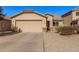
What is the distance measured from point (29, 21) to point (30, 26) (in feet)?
3.37

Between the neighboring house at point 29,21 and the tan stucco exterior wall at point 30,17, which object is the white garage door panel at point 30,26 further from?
the tan stucco exterior wall at point 30,17

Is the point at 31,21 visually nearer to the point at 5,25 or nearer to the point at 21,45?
the point at 5,25

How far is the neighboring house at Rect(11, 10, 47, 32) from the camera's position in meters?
26.1

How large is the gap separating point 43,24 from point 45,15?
202 centimetres

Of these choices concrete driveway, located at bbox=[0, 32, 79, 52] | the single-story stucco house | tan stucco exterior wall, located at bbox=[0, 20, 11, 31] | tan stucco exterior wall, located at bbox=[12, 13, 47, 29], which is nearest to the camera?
concrete driveway, located at bbox=[0, 32, 79, 52]

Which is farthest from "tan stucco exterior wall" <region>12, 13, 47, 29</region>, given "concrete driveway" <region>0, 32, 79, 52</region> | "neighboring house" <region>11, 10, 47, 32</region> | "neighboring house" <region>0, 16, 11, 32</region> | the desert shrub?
"concrete driveway" <region>0, 32, 79, 52</region>

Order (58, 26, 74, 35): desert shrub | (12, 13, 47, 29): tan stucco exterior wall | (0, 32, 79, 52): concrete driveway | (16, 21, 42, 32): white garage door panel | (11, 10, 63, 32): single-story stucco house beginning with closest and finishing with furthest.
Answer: (0, 32, 79, 52): concrete driveway < (58, 26, 74, 35): desert shrub < (16, 21, 42, 32): white garage door panel < (11, 10, 63, 32): single-story stucco house < (12, 13, 47, 29): tan stucco exterior wall

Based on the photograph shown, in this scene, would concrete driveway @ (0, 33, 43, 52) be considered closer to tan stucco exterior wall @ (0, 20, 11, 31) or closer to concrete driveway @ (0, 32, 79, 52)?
concrete driveway @ (0, 32, 79, 52)

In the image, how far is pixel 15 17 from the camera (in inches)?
1088

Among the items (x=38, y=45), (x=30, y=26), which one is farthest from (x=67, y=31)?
(x=30, y=26)

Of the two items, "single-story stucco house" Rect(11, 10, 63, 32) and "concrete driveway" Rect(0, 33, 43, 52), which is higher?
"single-story stucco house" Rect(11, 10, 63, 32)
